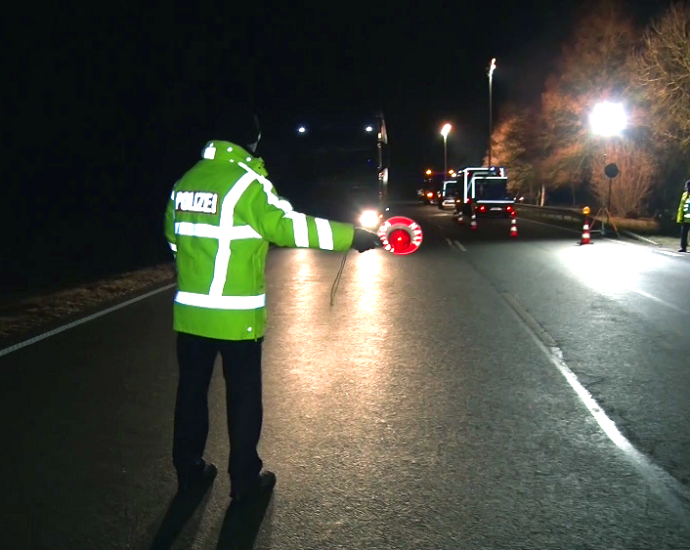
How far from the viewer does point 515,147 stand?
68.9 m

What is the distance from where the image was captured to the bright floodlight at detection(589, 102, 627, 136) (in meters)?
40.8

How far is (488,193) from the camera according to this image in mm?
44531

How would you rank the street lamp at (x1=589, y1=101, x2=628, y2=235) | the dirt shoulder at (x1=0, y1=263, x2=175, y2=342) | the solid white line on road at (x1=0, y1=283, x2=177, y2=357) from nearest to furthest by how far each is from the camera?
the solid white line on road at (x1=0, y1=283, x2=177, y2=357), the dirt shoulder at (x1=0, y1=263, x2=175, y2=342), the street lamp at (x1=589, y1=101, x2=628, y2=235)

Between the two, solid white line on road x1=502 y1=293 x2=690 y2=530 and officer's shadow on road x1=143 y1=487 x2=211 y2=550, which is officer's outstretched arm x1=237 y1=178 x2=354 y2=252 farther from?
solid white line on road x1=502 y1=293 x2=690 y2=530

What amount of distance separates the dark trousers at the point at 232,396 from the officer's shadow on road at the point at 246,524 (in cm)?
14

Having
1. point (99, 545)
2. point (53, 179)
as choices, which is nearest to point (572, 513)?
point (99, 545)

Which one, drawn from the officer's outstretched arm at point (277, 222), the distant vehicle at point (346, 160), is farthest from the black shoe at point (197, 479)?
the distant vehicle at point (346, 160)

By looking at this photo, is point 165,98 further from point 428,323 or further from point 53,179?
point 428,323

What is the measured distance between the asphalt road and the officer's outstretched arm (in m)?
1.50

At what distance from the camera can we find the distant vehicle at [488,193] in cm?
4406

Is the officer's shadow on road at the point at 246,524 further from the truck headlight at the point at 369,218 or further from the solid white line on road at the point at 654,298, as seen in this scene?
the truck headlight at the point at 369,218

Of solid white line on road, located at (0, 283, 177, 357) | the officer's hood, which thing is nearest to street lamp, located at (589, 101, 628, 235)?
solid white line on road, located at (0, 283, 177, 357)

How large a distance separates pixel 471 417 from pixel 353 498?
201 cm

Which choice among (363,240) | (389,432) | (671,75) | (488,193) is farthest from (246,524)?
(488,193)
